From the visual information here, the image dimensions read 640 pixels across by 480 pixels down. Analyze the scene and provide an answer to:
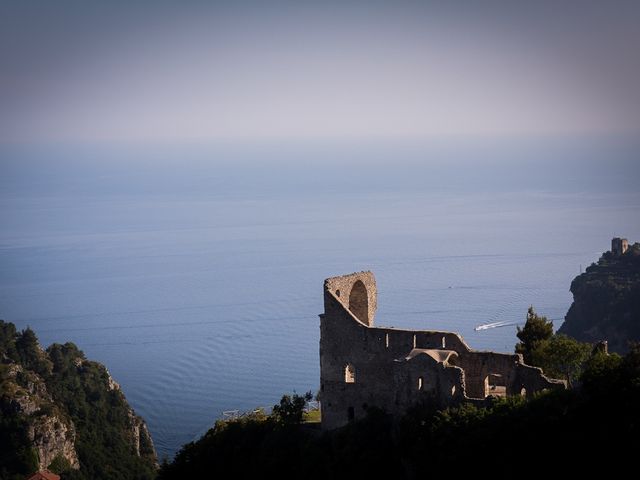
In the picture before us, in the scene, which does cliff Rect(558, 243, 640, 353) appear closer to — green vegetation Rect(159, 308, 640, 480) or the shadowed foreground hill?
green vegetation Rect(159, 308, 640, 480)

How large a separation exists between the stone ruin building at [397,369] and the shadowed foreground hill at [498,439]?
1.37 feet

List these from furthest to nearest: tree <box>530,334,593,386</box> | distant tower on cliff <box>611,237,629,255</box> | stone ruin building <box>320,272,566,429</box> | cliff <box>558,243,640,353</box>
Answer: distant tower on cliff <box>611,237,629,255</box>, cliff <box>558,243,640,353</box>, tree <box>530,334,593,386</box>, stone ruin building <box>320,272,566,429</box>

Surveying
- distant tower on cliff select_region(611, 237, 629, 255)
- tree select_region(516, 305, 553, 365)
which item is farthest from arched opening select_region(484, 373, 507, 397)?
distant tower on cliff select_region(611, 237, 629, 255)

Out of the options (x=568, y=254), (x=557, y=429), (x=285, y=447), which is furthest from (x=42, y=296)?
(x=557, y=429)

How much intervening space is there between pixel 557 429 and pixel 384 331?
16.9 ft

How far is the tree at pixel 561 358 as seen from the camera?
31938 mm

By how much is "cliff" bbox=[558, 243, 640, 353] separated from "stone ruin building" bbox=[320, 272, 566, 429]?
121 ft

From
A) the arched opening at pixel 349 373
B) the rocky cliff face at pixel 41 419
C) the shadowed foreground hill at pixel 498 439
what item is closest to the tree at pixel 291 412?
the shadowed foreground hill at pixel 498 439

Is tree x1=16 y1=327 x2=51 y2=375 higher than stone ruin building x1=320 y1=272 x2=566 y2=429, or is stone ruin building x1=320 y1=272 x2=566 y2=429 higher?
tree x1=16 y1=327 x2=51 y2=375

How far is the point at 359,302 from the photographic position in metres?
33.6

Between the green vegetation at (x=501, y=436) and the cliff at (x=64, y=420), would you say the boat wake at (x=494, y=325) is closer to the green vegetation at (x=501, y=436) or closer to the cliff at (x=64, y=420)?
the cliff at (x=64, y=420)

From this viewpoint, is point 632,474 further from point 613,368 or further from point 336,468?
point 336,468

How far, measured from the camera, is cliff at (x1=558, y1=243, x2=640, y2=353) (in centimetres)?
6862

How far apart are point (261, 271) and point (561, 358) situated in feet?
266
